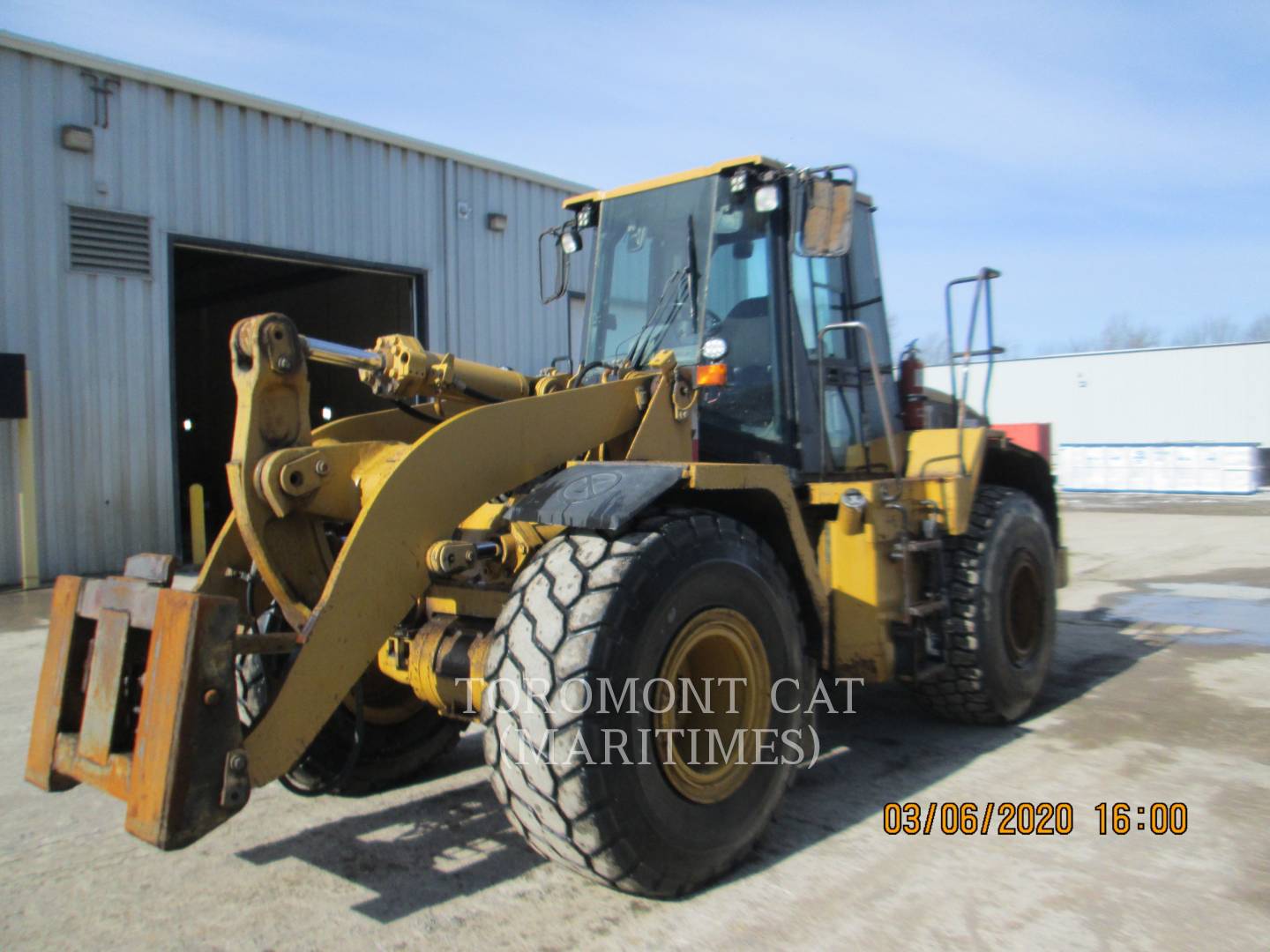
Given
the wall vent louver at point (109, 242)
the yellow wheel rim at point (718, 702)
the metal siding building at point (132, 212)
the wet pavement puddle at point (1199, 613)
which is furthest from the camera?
the wall vent louver at point (109, 242)

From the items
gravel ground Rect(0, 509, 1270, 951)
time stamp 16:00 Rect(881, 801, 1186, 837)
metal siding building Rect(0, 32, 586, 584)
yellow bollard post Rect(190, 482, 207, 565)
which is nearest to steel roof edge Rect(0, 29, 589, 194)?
metal siding building Rect(0, 32, 586, 584)

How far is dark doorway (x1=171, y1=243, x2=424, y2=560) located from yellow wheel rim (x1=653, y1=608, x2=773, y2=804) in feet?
33.5

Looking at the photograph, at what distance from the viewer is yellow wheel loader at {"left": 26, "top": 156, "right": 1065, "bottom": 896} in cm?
300

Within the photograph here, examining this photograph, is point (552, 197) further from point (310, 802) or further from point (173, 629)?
point (173, 629)

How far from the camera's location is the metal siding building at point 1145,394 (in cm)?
3059

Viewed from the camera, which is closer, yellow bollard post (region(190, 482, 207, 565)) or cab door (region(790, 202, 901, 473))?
cab door (region(790, 202, 901, 473))

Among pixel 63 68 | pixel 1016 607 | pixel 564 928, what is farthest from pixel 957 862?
pixel 63 68

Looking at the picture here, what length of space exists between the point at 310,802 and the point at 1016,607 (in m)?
3.86

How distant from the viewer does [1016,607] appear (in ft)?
18.7

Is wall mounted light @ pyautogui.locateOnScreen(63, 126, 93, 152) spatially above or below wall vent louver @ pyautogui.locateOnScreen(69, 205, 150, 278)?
above

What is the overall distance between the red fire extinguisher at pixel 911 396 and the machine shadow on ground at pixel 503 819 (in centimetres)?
164

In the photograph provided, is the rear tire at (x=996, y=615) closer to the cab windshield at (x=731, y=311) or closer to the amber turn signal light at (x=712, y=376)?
the cab windshield at (x=731, y=311)

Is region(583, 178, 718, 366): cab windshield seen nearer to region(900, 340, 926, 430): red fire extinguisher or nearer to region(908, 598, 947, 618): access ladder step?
region(908, 598, 947, 618): access ladder step

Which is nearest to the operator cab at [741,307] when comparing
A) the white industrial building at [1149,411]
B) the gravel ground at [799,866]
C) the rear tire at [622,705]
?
the rear tire at [622,705]
